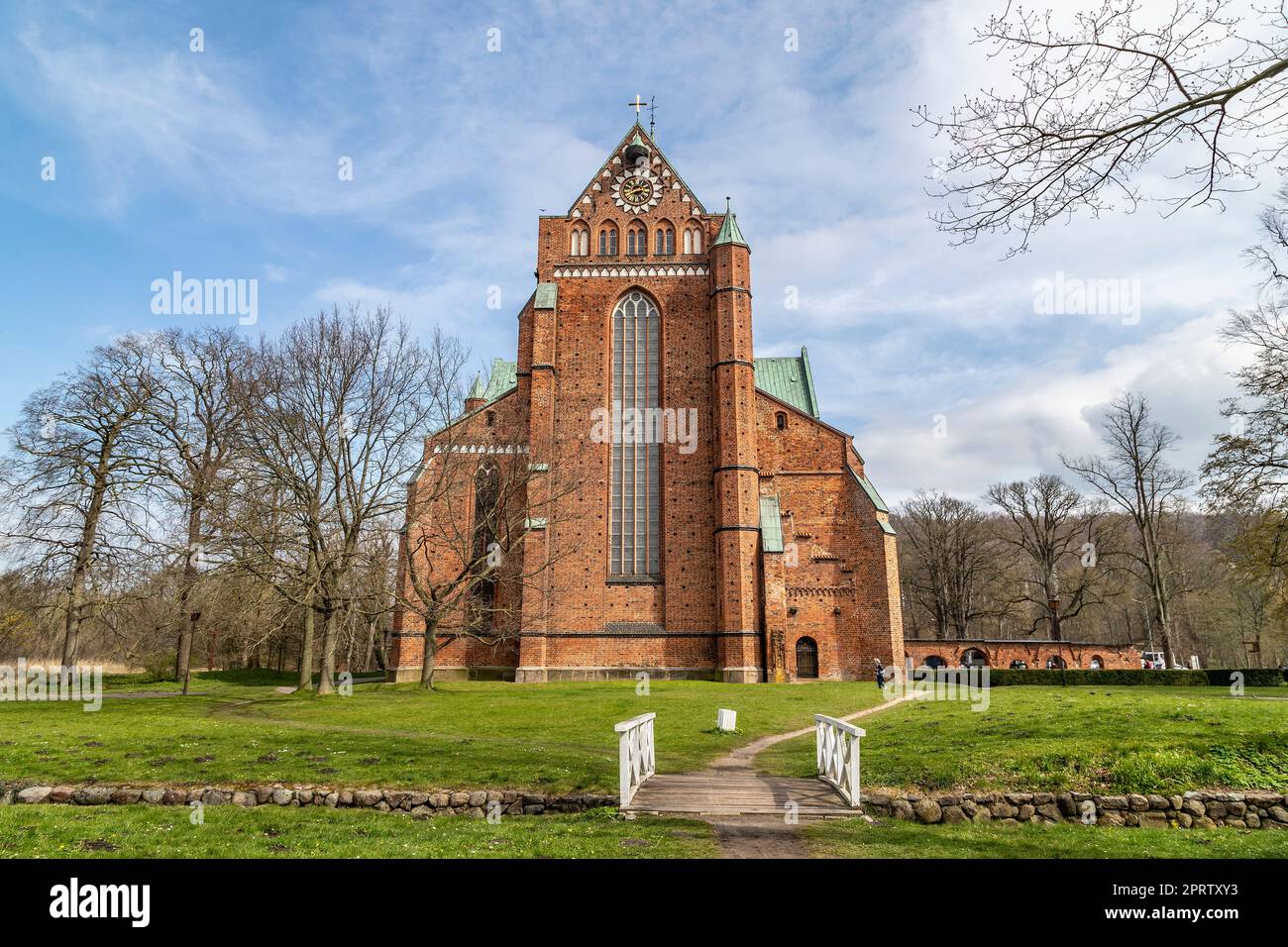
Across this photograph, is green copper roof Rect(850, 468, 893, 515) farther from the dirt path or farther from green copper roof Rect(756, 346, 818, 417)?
the dirt path

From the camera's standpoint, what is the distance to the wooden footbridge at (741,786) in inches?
420

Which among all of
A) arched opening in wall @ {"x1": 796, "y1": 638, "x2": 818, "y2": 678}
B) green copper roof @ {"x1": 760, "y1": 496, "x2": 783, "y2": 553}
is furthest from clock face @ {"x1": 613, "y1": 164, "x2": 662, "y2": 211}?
arched opening in wall @ {"x1": 796, "y1": 638, "x2": 818, "y2": 678}

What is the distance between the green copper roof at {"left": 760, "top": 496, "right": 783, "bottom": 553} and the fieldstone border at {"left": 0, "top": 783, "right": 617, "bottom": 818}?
2309cm

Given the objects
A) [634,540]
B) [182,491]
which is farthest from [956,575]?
[182,491]

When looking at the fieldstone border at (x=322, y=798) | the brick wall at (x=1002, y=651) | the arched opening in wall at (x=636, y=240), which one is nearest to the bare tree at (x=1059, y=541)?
the brick wall at (x=1002, y=651)

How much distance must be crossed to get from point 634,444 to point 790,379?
13.1 metres

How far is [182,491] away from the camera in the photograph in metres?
29.1

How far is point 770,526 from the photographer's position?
3416 cm

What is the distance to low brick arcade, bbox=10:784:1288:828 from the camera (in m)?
10.7

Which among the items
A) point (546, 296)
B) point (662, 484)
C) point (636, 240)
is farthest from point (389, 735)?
point (636, 240)

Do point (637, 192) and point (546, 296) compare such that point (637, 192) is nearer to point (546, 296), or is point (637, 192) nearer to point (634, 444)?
point (546, 296)

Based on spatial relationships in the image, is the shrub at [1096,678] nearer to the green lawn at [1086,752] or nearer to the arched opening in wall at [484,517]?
the green lawn at [1086,752]
